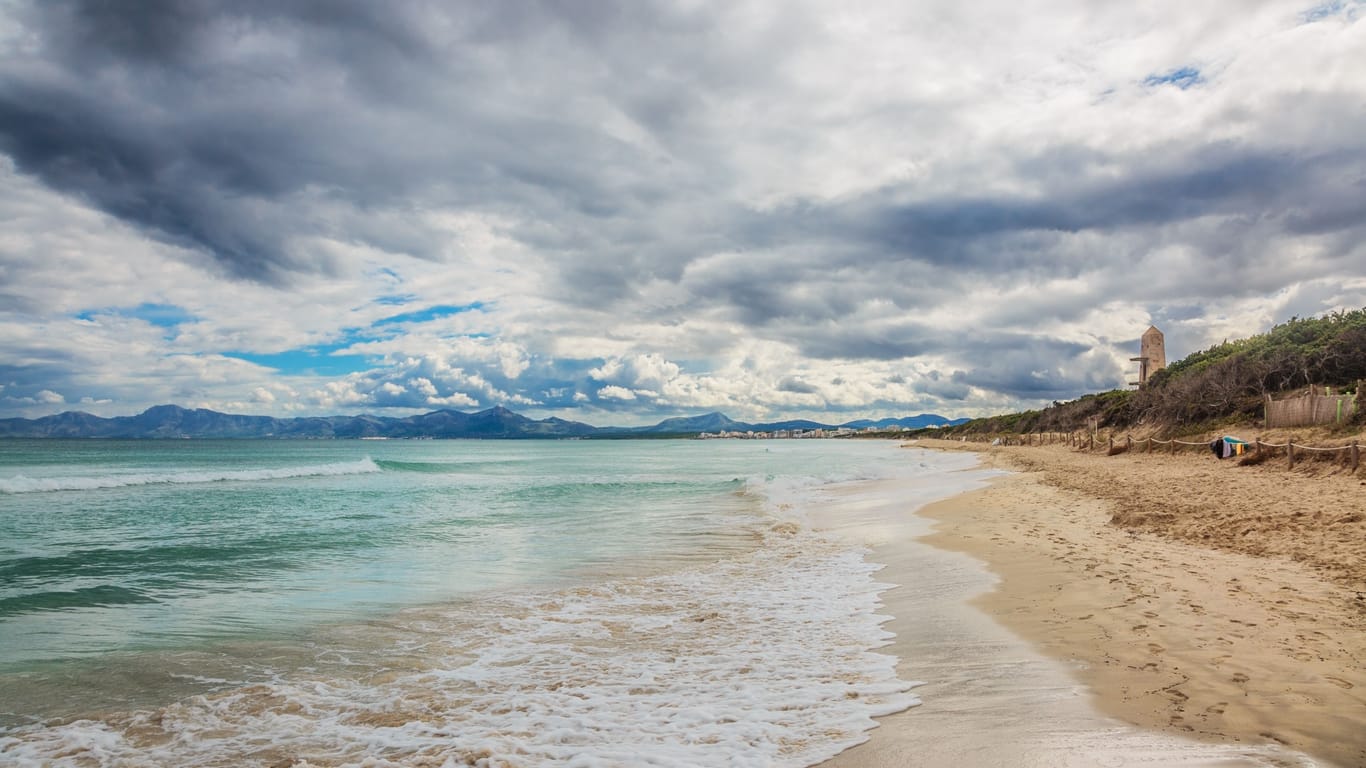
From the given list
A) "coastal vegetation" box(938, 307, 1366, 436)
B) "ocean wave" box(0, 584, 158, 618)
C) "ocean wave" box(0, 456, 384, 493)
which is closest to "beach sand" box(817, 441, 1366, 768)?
"ocean wave" box(0, 584, 158, 618)

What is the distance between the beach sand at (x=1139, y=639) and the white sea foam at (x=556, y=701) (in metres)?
0.58

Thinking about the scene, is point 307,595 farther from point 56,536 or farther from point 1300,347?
point 1300,347

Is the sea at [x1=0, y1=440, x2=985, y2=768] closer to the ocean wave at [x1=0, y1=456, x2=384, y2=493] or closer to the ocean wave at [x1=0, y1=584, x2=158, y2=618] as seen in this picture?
the ocean wave at [x1=0, y1=584, x2=158, y2=618]

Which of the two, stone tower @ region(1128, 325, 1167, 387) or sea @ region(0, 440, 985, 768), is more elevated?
stone tower @ region(1128, 325, 1167, 387)

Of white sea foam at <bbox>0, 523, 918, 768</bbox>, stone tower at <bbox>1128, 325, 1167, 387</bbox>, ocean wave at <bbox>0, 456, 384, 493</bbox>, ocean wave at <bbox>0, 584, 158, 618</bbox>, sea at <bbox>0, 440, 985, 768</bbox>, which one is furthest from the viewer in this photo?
stone tower at <bbox>1128, 325, 1167, 387</bbox>

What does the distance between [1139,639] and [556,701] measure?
213 inches

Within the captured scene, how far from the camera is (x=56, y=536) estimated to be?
17.1 meters

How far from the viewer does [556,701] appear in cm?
582

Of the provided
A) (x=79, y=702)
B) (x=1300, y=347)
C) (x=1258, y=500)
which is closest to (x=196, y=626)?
(x=79, y=702)

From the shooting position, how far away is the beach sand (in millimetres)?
4301

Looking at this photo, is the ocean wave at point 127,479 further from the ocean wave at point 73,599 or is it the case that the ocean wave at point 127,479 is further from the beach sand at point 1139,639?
the beach sand at point 1139,639

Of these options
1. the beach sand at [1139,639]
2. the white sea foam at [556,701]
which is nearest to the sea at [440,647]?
the white sea foam at [556,701]

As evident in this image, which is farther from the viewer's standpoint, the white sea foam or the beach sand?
the white sea foam

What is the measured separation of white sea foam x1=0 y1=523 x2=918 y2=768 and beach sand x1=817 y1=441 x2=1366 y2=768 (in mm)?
583
